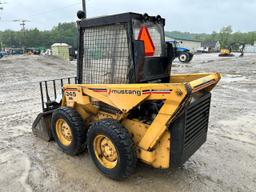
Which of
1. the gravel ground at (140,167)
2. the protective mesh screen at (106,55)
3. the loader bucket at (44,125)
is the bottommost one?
the gravel ground at (140,167)

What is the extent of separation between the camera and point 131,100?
290 cm

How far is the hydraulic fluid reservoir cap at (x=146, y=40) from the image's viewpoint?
3156 millimetres

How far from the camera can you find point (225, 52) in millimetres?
37062

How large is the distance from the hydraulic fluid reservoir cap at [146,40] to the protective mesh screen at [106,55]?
22 centimetres

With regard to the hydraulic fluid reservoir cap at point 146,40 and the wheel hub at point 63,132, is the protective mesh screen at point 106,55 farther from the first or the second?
the wheel hub at point 63,132

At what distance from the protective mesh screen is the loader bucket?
1.17 meters

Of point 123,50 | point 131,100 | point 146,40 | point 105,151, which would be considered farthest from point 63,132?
point 146,40

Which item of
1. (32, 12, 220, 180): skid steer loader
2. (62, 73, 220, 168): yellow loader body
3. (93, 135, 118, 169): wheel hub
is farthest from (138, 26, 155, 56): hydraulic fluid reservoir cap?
(93, 135, 118, 169): wheel hub

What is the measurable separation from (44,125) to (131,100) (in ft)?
7.34

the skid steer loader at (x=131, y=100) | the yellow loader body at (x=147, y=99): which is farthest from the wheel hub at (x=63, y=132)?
the yellow loader body at (x=147, y=99)

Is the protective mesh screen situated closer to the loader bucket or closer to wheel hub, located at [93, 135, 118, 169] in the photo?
wheel hub, located at [93, 135, 118, 169]

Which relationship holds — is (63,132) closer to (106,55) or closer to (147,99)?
(106,55)

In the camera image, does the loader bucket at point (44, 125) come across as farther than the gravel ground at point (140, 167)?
Yes

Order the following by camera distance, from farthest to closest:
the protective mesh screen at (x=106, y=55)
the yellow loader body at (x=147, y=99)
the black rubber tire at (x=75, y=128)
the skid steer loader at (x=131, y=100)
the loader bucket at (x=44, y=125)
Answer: the loader bucket at (x=44, y=125) < the black rubber tire at (x=75, y=128) < the protective mesh screen at (x=106, y=55) < the skid steer loader at (x=131, y=100) < the yellow loader body at (x=147, y=99)
